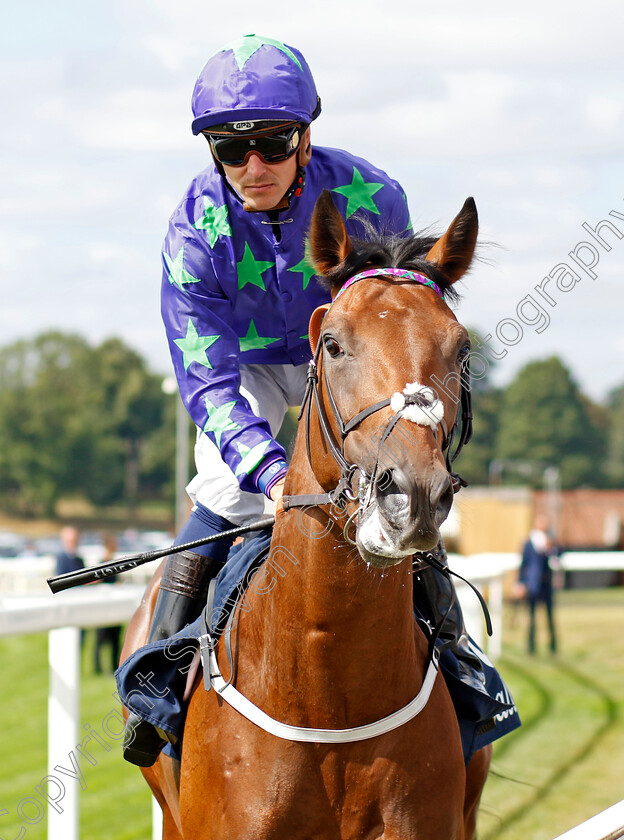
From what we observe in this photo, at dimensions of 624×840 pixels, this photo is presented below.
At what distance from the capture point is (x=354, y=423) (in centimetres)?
221

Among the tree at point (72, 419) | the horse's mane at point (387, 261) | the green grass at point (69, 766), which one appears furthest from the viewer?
the tree at point (72, 419)

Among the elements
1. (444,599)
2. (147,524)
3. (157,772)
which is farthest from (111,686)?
(147,524)

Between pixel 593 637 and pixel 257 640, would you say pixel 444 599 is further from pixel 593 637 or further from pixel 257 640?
pixel 593 637

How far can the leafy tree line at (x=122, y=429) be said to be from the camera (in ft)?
261

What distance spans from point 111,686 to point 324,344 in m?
9.07

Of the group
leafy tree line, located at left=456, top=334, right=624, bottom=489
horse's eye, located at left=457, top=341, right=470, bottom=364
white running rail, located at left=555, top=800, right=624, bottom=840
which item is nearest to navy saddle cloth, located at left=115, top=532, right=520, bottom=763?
white running rail, located at left=555, top=800, right=624, bottom=840

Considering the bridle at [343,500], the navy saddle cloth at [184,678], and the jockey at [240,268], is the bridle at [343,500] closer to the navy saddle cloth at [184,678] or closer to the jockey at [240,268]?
the navy saddle cloth at [184,678]

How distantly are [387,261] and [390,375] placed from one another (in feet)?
1.55

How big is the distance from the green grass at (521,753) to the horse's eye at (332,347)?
1963 mm

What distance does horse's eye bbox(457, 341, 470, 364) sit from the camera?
234 centimetres

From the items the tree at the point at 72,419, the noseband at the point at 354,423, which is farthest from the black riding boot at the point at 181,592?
the tree at the point at 72,419

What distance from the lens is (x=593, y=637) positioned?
14781 mm

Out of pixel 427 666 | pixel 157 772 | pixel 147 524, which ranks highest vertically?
pixel 427 666

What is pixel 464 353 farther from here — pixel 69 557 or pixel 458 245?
pixel 69 557
